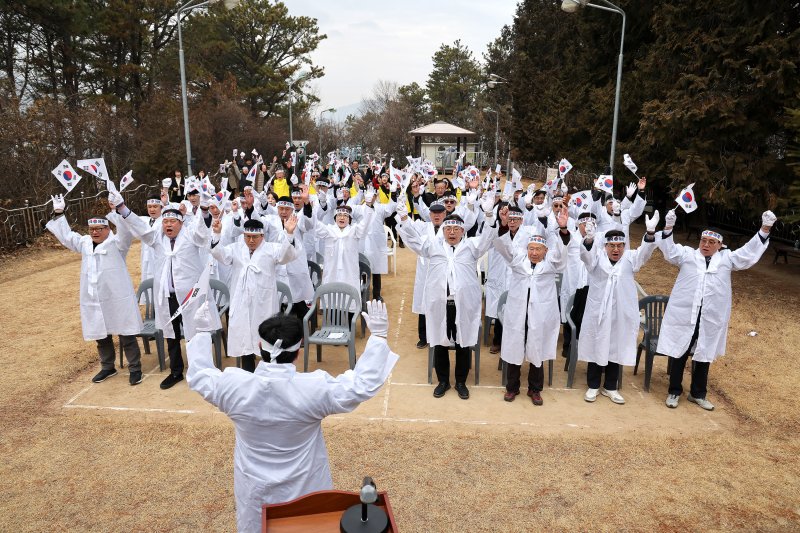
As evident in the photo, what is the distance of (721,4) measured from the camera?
1308 centimetres

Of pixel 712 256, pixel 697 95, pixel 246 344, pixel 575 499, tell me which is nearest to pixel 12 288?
pixel 246 344

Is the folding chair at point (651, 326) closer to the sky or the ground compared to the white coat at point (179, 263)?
closer to the ground

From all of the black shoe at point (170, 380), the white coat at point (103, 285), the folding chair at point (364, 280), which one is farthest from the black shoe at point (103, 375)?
the folding chair at point (364, 280)

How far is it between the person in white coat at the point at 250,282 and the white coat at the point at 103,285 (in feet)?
4.33

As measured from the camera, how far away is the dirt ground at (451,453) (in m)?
4.54

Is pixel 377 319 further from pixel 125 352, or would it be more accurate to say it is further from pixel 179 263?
pixel 125 352

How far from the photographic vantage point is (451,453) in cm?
542

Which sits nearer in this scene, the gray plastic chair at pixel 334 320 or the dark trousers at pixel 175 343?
the dark trousers at pixel 175 343

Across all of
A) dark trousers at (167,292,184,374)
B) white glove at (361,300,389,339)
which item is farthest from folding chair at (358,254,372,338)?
white glove at (361,300,389,339)

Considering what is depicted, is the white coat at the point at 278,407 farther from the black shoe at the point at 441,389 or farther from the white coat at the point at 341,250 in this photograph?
the white coat at the point at 341,250

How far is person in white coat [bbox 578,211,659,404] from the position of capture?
6383 mm

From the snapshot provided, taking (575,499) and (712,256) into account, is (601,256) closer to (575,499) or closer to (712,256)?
(712,256)

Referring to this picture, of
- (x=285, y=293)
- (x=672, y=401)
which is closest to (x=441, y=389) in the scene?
(x=285, y=293)

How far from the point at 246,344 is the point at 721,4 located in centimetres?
1380
